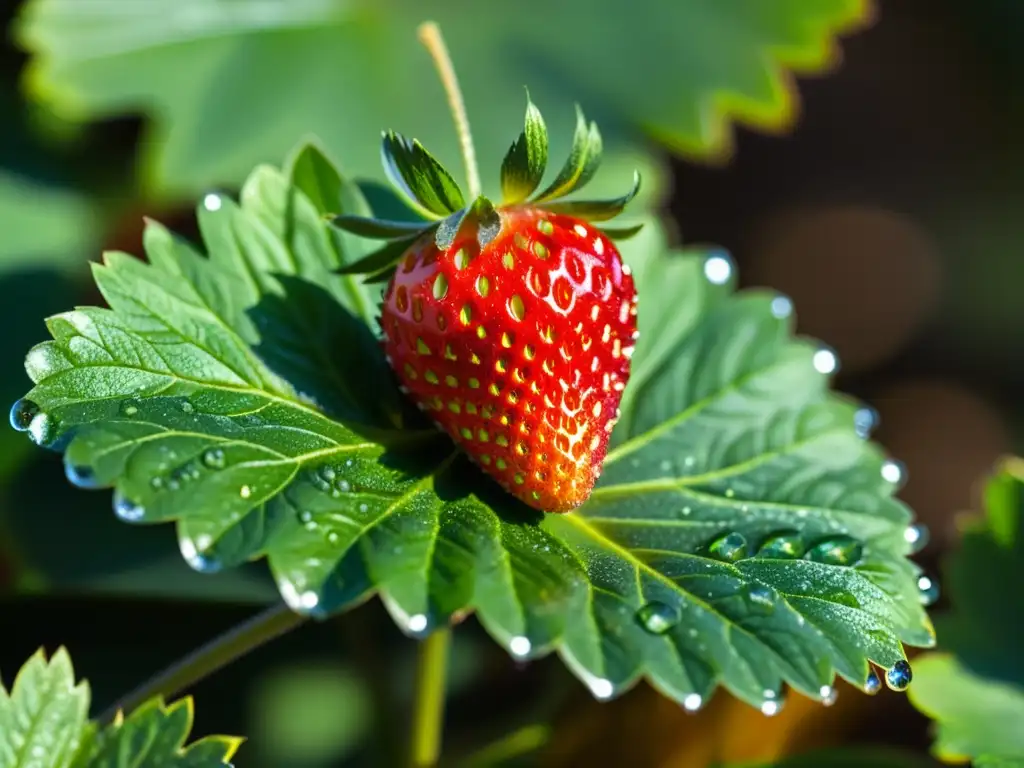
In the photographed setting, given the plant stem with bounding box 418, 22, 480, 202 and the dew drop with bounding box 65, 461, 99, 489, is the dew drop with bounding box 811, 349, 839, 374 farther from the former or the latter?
the dew drop with bounding box 65, 461, 99, 489

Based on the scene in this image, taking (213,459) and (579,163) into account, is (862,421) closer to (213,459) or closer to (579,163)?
(579,163)

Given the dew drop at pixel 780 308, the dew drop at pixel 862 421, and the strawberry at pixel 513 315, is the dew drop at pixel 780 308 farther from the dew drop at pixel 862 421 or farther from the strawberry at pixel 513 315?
the strawberry at pixel 513 315

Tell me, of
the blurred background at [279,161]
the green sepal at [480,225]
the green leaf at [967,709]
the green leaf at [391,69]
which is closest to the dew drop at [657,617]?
the green sepal at [480,225]

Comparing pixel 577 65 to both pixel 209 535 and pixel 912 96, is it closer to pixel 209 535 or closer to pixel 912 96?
pixel 209 535

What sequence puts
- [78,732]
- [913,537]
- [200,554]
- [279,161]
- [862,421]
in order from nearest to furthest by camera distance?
[200,554]
[78,732]
[913,537]
[862,421]
[279,161]

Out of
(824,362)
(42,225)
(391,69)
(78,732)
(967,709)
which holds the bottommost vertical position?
(967,709)

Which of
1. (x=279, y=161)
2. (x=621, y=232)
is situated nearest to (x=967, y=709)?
(x=621, y=232)
